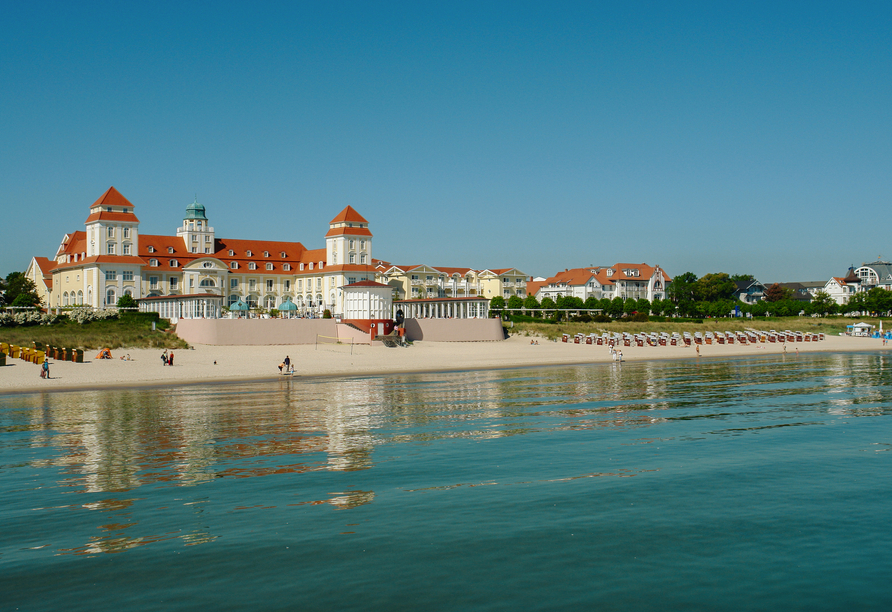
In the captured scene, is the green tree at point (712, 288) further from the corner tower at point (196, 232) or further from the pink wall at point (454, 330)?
the corner tower at point (196, 232)

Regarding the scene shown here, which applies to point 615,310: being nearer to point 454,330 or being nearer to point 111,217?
point 454,330

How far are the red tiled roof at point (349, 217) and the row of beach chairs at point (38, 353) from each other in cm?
4424

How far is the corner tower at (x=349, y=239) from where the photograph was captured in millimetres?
84438

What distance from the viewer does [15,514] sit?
40.4 feet

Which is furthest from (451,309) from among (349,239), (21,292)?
(21,292)

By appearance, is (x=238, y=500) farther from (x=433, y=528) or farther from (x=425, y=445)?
(x=425, y=445)

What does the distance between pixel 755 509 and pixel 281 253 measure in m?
85.4

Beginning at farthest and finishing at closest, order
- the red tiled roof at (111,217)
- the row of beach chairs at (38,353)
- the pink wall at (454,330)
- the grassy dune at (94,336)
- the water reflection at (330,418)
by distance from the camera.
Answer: the red tiled roof at (111,217), the pink wall at (454,330), the grassy dune at (94,336), the row of beach chairs at (38,353), the water reflection at (330,418)

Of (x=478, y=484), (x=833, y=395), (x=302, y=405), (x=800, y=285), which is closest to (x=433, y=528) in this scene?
(x=478, y=484)

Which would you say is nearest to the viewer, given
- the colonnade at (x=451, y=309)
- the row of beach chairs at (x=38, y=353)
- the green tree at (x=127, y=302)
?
the row of beach chairs at (x=38, y=353)

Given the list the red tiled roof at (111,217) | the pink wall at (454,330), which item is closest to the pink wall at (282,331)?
the pink wall at (454,330)

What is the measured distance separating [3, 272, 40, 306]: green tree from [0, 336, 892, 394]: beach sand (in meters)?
41.7

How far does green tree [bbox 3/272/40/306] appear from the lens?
80.6 m

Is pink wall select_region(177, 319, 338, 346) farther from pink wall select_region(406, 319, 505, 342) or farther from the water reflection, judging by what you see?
the water reflection
